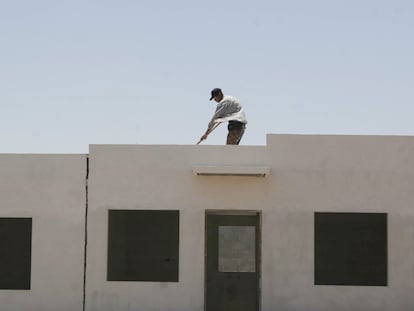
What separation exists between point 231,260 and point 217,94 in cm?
312

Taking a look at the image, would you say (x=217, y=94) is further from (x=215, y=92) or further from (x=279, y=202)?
(x=279, y=202)

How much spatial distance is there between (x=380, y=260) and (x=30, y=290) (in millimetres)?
6151

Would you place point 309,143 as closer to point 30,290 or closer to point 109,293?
point 109,293

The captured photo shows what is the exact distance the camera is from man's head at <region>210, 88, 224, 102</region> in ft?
48.5

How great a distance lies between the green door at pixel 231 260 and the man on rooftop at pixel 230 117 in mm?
1584

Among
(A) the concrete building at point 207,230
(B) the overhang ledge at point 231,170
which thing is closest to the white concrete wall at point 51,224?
(A) the concrete building at point 207,230

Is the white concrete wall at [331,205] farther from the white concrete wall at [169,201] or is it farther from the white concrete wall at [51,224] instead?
the white concrete wall at [51,224]

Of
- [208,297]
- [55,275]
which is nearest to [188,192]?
[208,297]

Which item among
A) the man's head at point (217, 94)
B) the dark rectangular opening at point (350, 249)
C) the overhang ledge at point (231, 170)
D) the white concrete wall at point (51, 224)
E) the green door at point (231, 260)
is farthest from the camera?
the man's head at point (217, 94)

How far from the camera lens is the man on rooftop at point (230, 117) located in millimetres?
14680

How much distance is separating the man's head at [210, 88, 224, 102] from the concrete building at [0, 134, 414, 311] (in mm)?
1377

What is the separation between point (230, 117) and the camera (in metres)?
14.7

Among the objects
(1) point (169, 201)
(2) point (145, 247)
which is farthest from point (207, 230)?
(2) point (145, 247)

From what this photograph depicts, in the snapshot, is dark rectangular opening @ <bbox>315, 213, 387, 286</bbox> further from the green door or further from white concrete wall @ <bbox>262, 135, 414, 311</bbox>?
the green door
